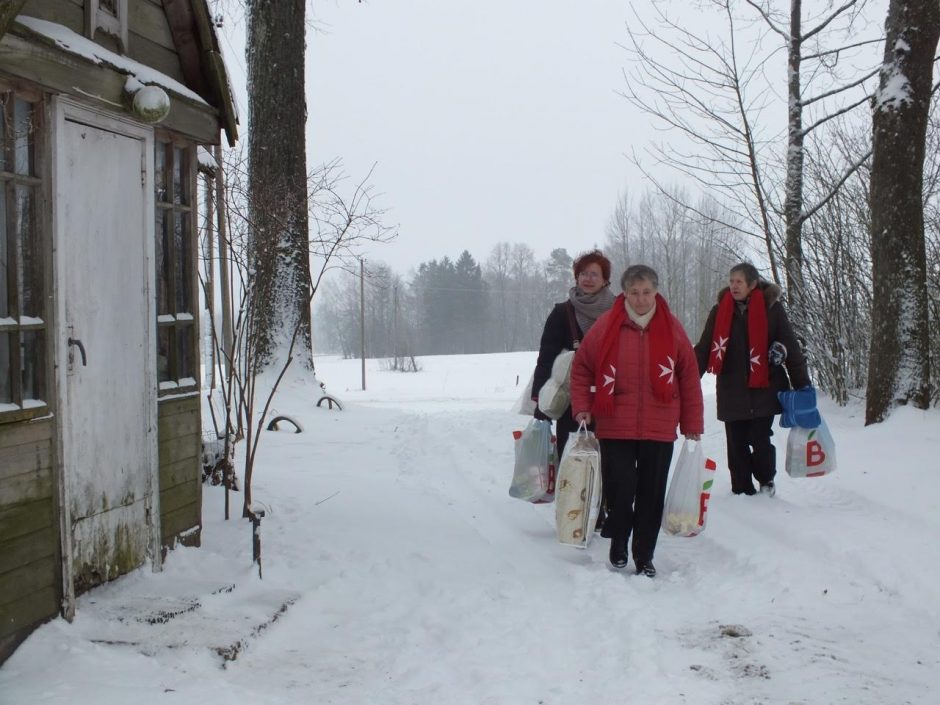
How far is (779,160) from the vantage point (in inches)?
452

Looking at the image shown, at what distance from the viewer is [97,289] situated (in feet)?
13.3

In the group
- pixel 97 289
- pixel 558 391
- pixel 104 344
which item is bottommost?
pixel 558 391

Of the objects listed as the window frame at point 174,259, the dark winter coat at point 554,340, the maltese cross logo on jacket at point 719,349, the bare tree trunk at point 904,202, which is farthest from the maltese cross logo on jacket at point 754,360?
the window frame at point 174,259

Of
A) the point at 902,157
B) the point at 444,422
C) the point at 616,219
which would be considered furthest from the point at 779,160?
the point at 616,219

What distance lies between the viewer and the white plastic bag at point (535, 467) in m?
5.77

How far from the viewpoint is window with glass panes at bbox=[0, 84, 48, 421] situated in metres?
3.50

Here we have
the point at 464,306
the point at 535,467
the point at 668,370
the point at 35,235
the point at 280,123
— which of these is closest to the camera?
the point at 35,235

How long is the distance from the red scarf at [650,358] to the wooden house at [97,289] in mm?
2365

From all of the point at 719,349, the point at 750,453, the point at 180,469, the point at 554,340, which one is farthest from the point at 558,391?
the point at 180,469

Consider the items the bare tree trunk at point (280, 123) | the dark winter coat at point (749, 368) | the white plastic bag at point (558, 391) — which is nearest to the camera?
the white plastic bag at point (558, 391)

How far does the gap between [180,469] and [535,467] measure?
2261 millimetres

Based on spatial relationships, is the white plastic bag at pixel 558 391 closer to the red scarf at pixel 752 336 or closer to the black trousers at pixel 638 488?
the black trousers at pixel 638 488

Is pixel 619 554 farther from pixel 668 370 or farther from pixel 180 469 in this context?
pixel 180 469

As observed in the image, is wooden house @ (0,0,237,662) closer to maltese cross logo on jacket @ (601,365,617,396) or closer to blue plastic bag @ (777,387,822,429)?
maltese cross logo on jacket @ (601,365,617,396)
